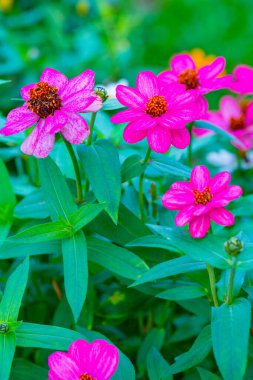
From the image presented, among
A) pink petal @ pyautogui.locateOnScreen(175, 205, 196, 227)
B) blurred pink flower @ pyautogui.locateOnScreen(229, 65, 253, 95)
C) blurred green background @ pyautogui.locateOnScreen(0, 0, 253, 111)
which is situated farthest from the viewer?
blurred green background @ pyautogui.locateOnScreen(0, 0, 253, 111)

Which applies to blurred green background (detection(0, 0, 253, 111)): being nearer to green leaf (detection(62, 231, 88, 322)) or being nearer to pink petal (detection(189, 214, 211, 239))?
green leaf (detection(62, 231, 88, 322))

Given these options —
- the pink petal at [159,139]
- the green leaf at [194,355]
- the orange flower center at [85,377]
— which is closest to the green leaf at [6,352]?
the orange flower center at [85,377]

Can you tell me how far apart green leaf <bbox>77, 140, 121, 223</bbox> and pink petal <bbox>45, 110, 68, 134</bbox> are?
111 mm

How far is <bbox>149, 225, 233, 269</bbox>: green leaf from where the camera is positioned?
87 cm

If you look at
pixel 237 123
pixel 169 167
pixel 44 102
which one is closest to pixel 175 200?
pixel 169 167

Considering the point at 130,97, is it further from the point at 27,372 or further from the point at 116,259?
the point at 27,372

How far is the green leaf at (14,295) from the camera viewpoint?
0.91m

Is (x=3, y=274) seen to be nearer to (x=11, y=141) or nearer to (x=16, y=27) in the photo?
(x=11, y=141)

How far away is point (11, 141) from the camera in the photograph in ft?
4.01

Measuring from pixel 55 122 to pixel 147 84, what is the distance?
18 centimetres

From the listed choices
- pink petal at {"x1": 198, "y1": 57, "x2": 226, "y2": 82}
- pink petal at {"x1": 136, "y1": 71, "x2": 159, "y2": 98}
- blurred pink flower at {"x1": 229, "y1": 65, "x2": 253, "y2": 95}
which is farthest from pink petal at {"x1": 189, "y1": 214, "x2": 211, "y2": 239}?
blurred pink flower at {"x1": 229, "y1": 65, "x2": 253, "y2": 95}

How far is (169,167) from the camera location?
100 centimetres

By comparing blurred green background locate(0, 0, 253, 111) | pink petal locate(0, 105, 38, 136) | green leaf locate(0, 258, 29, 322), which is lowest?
green leaf locate(0, 258, 29, 322)

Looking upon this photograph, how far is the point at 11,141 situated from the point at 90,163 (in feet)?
0.98
